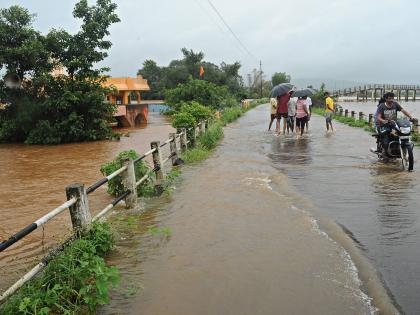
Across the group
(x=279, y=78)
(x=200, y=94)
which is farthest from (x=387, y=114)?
(x=279, y=78)

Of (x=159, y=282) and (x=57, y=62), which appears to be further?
(x=57, y=62)

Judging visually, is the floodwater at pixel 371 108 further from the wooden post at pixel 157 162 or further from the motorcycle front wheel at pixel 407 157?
the wooden post at pixel 157 162

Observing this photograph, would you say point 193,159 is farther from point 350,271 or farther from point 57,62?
point 57,62

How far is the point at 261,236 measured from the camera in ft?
17.9

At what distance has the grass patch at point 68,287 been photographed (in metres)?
3.46

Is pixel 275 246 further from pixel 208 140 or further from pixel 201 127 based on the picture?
pixel 201 127

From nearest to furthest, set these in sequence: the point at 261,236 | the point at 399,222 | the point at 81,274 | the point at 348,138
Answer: the point at 81,274
the point at 261,236
the point at 399,222
the point at 348,138

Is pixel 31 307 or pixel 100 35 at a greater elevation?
pixel 100 35

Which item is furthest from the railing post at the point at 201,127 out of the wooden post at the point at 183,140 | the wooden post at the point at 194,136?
the wooden post at the point at 183,140

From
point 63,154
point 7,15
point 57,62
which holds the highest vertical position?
point 7,15

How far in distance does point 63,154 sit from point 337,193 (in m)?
12.6

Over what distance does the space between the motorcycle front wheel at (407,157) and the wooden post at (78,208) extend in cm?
691

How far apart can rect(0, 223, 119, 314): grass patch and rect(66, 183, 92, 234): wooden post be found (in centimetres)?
36

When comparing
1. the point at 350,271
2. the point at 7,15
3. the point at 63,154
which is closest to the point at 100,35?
the point at 7,15
